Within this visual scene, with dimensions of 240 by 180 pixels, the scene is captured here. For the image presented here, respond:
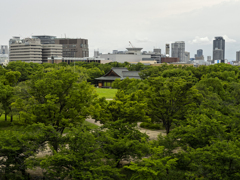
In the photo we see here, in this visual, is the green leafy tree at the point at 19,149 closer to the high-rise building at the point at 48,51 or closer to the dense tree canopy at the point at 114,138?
the dense tree canopy at the point at 114,138

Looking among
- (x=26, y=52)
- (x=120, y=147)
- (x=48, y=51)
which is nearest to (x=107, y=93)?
(x=120, y=147)

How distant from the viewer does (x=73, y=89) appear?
23750 millimetres

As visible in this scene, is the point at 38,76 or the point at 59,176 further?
the point at 38,76

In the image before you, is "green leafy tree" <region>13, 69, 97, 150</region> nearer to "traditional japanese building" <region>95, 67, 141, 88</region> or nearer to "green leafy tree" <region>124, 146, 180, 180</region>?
"green leafy tree" <region>124, 146, 180, 180</region>

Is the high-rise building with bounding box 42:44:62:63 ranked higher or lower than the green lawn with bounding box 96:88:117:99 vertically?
higher

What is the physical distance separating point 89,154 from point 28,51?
155250 millimetres

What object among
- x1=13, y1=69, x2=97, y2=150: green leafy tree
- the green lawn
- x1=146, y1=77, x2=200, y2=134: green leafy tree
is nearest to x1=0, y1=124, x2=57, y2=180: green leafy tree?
x1=13, y1=69, x2=97, y2=150: green leafy tree

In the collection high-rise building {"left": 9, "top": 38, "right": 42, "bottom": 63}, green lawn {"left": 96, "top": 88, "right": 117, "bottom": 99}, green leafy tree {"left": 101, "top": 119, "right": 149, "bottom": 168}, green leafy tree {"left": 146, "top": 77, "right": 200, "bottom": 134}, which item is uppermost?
high-rise building {"left": 9, "top": 38, "right": 42, "bottom": 63}

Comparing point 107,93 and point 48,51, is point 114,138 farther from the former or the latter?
point 48,51

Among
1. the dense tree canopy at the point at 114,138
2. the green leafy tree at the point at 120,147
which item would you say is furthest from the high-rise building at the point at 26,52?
the green leafy tree at the point at 120,147

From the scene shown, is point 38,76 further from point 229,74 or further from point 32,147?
point 229,74

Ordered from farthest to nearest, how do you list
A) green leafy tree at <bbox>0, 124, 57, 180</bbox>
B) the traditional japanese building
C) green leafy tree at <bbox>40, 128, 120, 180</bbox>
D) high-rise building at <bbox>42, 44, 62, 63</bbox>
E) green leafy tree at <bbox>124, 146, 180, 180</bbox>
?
high-rise building at <bbox>42, 44, 62, 63</bbox> < the traditional japanese building < green leafy tree at <bbox>0, 124, 57, 180</bbox> < green leafy tree at <bbox>40, 128, 120, 180</bbox> < green leafy tree at <bbox>124, 146, 180, 180</bbox>

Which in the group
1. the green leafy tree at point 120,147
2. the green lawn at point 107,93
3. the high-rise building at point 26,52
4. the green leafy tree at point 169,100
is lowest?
the green lawn at point 107,93

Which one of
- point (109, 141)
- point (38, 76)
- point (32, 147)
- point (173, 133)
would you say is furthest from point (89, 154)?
point (38, 76)
